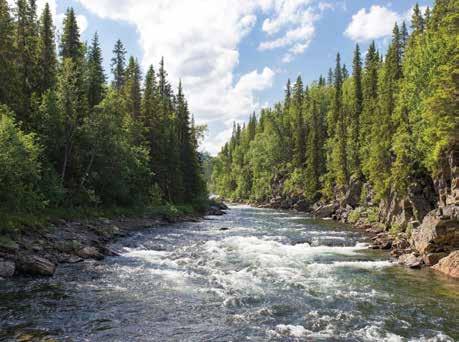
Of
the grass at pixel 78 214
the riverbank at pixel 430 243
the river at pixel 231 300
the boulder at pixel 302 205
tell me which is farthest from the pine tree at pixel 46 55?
the boulder at pixel 302 205

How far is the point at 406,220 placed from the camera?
33562mm

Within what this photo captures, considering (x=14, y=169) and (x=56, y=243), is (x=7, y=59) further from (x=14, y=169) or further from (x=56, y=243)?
(x=56, y=243)

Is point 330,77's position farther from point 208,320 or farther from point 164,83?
point 208,320

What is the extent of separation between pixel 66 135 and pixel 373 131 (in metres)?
34.1

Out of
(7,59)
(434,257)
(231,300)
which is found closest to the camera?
(231,300)

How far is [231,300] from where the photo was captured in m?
15.3

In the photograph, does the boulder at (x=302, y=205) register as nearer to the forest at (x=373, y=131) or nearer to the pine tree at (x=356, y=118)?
the forest at (x=373, y=131)

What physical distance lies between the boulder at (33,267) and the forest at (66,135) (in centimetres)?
481

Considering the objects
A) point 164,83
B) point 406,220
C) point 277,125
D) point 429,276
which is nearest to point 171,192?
point 164,83

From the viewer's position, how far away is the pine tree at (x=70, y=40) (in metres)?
53.1

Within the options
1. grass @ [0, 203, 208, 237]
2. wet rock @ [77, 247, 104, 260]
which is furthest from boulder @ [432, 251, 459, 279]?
grass @ [0, 203, 208, 237]

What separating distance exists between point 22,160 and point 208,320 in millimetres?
17315

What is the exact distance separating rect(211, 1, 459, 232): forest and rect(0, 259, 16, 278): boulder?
2541cm

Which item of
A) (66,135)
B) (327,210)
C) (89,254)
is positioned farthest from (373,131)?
(89,254)
